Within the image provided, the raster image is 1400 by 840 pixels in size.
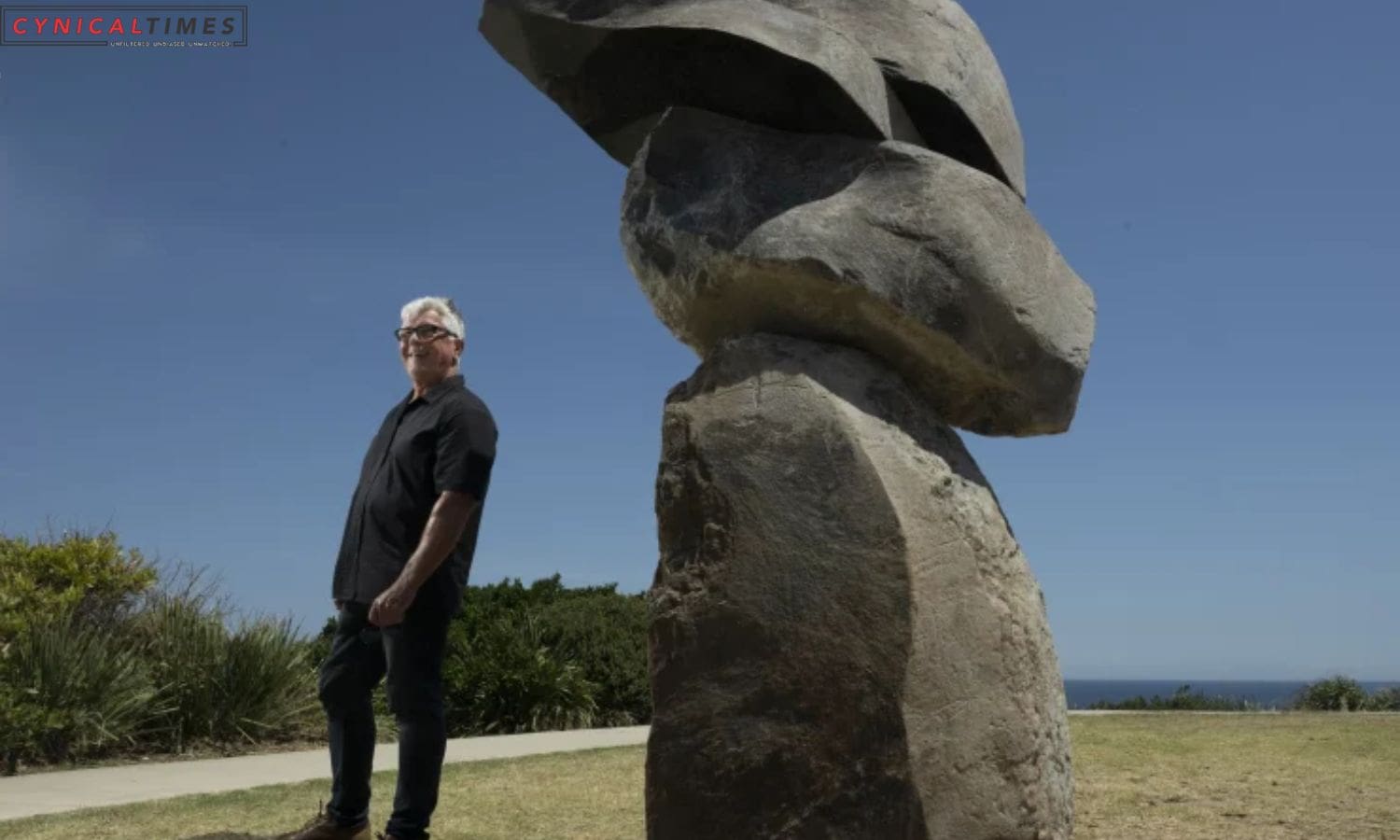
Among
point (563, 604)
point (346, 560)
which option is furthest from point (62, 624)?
point (346, 560)

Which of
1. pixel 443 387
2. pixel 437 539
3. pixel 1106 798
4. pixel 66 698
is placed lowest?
pixel 1106 798

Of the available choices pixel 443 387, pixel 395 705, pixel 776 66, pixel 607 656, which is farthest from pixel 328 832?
pixel 607 656

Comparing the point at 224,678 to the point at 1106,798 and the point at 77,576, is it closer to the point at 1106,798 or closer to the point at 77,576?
the point at 77,576

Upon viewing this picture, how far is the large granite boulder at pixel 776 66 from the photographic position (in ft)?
12.6

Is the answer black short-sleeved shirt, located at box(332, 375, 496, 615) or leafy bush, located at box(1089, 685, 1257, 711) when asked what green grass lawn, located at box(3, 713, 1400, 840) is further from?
leafy bush, located at box(1089, 685, 1257, 711)

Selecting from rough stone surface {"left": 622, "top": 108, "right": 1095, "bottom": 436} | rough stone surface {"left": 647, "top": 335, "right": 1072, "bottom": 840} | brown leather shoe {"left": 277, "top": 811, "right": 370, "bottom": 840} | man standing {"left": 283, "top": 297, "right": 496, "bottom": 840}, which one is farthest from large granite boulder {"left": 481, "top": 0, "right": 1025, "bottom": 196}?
brown leather shoe {"left": 277, "top": 811, "right": 370, "bottom": 840}

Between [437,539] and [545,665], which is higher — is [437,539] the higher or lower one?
the higher one

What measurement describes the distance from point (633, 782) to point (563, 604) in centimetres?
556

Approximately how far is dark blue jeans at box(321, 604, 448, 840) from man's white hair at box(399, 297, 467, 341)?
106 centimetres

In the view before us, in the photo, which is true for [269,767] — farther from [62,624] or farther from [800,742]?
[800,742]

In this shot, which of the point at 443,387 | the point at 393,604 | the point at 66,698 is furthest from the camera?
the point at 66,698

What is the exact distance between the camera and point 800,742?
Result: 11.2 feet

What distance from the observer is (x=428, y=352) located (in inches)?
189

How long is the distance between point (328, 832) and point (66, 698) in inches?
224
